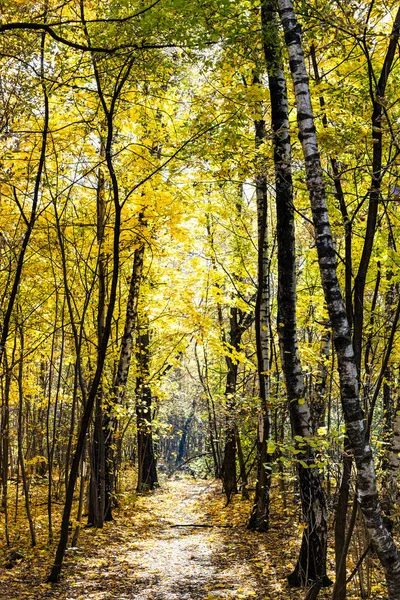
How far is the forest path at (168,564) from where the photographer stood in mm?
5734

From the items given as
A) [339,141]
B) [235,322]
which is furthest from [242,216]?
[339,141]

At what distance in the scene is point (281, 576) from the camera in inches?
243

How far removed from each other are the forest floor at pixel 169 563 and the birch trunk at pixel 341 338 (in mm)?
1812

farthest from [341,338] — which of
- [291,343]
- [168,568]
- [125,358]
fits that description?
[125,358]

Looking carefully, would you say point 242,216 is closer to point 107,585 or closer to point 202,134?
point 202,134

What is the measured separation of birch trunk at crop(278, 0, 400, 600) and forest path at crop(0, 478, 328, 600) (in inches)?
83.1

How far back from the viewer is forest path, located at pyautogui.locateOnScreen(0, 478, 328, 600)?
5734 mm

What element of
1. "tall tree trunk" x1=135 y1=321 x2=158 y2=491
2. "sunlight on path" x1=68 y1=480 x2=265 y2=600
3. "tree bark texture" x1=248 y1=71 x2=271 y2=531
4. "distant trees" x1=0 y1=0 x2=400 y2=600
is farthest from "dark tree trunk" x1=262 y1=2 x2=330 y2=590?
"tall tree trunk" x1=135 y1=321 x2=158 y2=491

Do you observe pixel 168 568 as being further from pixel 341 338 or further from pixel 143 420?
pixel 341 338

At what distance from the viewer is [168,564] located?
7219mm

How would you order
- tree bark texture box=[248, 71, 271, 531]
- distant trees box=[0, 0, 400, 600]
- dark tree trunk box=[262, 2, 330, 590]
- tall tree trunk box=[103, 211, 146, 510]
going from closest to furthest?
distant trees box=[0, 0, 400, 600], dark tree trunk box=[262, 2, 330, 590], tree bark texture box=[248, 71, 271, 531], tall tree trunk box=[103, 211, 146, 510]

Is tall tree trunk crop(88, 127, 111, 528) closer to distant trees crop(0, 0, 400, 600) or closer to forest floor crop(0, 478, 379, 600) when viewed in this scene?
distant trees crop(0, 0, 400, 600)

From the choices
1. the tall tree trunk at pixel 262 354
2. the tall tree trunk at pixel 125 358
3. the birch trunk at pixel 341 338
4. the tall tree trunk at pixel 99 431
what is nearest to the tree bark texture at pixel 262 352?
the tall tree trunk at pixel 262 354

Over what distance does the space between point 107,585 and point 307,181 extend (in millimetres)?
5345
